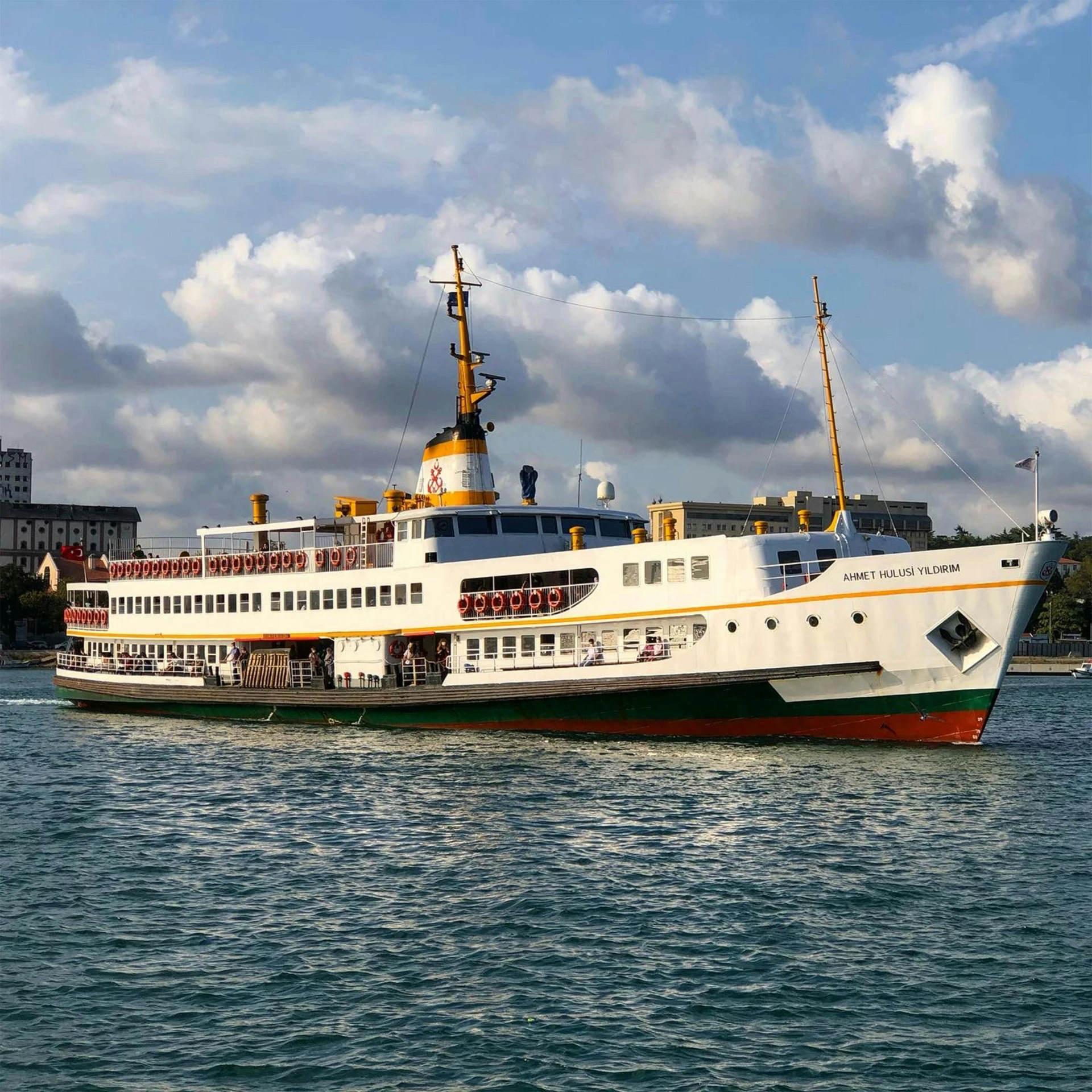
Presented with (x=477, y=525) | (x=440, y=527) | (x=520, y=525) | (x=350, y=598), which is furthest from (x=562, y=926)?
(x=350, y=598)

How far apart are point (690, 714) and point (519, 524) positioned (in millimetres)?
11750

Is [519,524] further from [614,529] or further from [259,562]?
[259,562]

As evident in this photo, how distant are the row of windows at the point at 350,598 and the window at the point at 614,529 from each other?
738cm

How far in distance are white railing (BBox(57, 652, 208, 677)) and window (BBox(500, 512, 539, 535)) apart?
14.6 m

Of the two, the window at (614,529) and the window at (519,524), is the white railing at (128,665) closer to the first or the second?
the window at (519,524)

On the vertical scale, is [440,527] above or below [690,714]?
above

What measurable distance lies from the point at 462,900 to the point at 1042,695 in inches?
2501

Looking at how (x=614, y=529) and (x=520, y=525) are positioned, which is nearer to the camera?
(x=520, y=525)

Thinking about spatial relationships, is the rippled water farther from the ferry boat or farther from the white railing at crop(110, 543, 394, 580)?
the white railing at crop(110, 543, 394, 580)

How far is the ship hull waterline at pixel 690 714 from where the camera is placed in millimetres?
33312

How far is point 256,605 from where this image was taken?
4862 cm

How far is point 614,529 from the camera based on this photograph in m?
45.9

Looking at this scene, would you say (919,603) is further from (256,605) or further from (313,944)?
(256,605)

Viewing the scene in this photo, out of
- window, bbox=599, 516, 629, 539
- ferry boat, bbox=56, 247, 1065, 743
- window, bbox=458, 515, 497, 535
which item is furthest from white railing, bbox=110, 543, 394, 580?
window, bbox=599, 516, 629, 539
